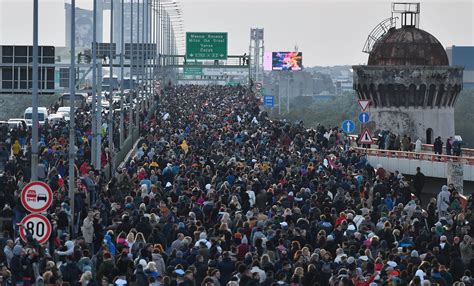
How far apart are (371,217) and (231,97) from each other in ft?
258

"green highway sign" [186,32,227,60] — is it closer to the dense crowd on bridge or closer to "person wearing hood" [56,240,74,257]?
the dense crowd on bridge

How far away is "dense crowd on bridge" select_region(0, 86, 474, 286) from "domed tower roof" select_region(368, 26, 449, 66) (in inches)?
908

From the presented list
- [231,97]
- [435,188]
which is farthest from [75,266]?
[231,97]

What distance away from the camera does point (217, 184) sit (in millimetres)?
37406

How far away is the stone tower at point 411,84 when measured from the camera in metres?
71.1

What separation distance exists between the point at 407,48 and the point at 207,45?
5534 centimetres

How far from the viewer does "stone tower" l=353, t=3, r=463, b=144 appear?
7112 cm

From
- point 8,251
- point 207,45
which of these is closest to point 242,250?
point 8,251

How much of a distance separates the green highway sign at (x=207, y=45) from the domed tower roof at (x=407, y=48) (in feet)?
172

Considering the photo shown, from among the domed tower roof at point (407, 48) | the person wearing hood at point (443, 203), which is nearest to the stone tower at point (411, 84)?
the domed tower roof at point (407, 48)

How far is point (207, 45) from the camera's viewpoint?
126 metres

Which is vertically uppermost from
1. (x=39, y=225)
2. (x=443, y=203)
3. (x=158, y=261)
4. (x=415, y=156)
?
(x=39, y=225)

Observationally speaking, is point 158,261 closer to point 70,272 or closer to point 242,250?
point 70,272

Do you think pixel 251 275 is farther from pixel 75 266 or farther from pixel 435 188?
pixel 435 188
